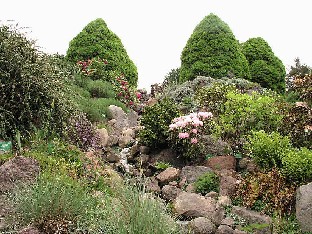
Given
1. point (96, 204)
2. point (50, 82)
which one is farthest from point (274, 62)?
point (96, 204)

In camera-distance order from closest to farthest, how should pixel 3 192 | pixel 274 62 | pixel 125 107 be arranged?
pixel 3 192 → pixel 125 107 → pixel 274 62

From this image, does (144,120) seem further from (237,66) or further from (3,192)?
(237,66)

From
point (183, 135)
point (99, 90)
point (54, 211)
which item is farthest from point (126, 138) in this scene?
point (54, 211)

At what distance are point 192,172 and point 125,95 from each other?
7.87 metres

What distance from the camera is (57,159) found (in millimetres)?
9047

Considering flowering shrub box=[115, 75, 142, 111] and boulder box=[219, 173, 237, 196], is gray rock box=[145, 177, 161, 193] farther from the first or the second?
flowering shrub box=[115, 75, 142, 111]

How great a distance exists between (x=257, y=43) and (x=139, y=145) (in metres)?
11.4

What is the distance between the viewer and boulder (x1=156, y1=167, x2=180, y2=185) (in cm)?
1080

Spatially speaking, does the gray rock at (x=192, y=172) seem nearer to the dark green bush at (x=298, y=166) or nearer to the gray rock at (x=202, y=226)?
the dark green bush at (x=298, y=166)

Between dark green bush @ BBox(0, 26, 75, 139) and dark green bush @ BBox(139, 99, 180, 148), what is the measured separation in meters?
2.34

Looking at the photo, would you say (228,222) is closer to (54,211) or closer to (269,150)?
(269,150)

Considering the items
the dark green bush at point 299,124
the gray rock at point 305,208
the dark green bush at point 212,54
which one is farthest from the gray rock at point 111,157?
the dark green bush at point 212,54

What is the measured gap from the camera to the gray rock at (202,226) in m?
8.30

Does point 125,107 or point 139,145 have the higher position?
point 125,107
